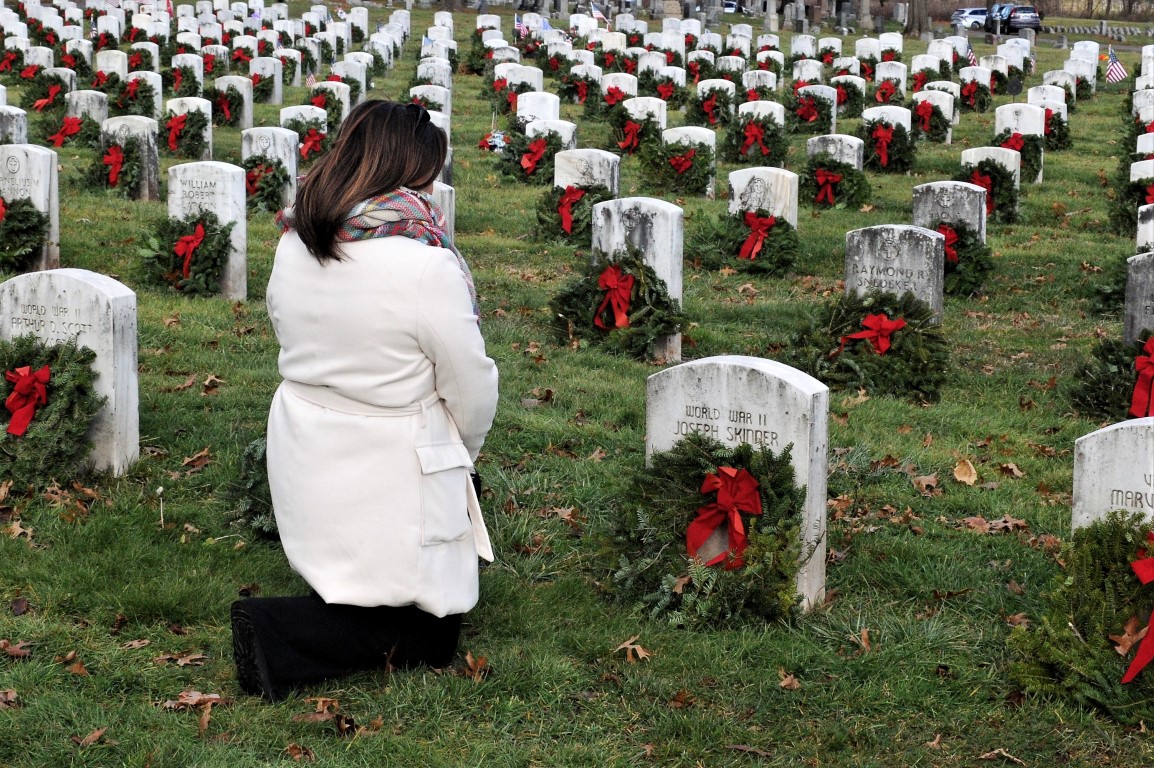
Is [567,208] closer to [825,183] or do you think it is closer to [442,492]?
[825,183]

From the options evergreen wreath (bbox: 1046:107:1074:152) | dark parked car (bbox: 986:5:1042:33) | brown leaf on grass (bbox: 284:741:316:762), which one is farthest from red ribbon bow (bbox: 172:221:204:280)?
dark parked car (bbox: 986:5:1042:33)

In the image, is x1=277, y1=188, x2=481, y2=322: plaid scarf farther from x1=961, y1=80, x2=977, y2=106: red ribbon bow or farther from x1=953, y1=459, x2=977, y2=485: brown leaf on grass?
x1=961, y1=80, x2=977, y2=106: red ribbon bow

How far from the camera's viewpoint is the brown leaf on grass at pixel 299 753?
421 centimetres

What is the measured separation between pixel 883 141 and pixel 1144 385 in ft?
32.4

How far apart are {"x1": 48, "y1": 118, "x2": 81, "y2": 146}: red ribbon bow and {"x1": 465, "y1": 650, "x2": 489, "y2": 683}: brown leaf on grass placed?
A: 1276 centimetres

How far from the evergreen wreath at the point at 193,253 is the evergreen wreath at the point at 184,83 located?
10605 millimetres

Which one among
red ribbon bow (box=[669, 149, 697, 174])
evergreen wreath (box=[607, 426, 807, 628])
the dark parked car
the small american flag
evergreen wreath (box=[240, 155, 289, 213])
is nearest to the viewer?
evergreen wreath (box=[607, 426, 807, 628])

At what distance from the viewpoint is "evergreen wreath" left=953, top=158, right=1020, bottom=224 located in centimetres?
1383

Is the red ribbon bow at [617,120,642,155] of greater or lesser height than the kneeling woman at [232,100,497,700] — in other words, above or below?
below

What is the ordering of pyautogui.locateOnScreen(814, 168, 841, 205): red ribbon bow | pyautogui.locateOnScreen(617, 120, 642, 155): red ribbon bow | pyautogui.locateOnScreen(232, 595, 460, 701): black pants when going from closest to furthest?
pyautogui.locateOnScreen(232, 595, 460, 701): black pants → pyautogui.locateOnScreen(814, 168, 841, 205): red ribbon bow → pyautogui.locateOnScreen(617, 120, 642, 155): red ribbon bow

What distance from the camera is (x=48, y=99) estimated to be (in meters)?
18.4

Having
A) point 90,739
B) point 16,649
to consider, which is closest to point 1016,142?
point 16,649

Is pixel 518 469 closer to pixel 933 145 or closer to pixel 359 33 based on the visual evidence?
pixel 933 145

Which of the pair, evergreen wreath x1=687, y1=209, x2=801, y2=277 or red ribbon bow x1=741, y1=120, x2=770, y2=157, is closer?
evergreen wreath x1=687, y1=209, x2=801, y2=277
